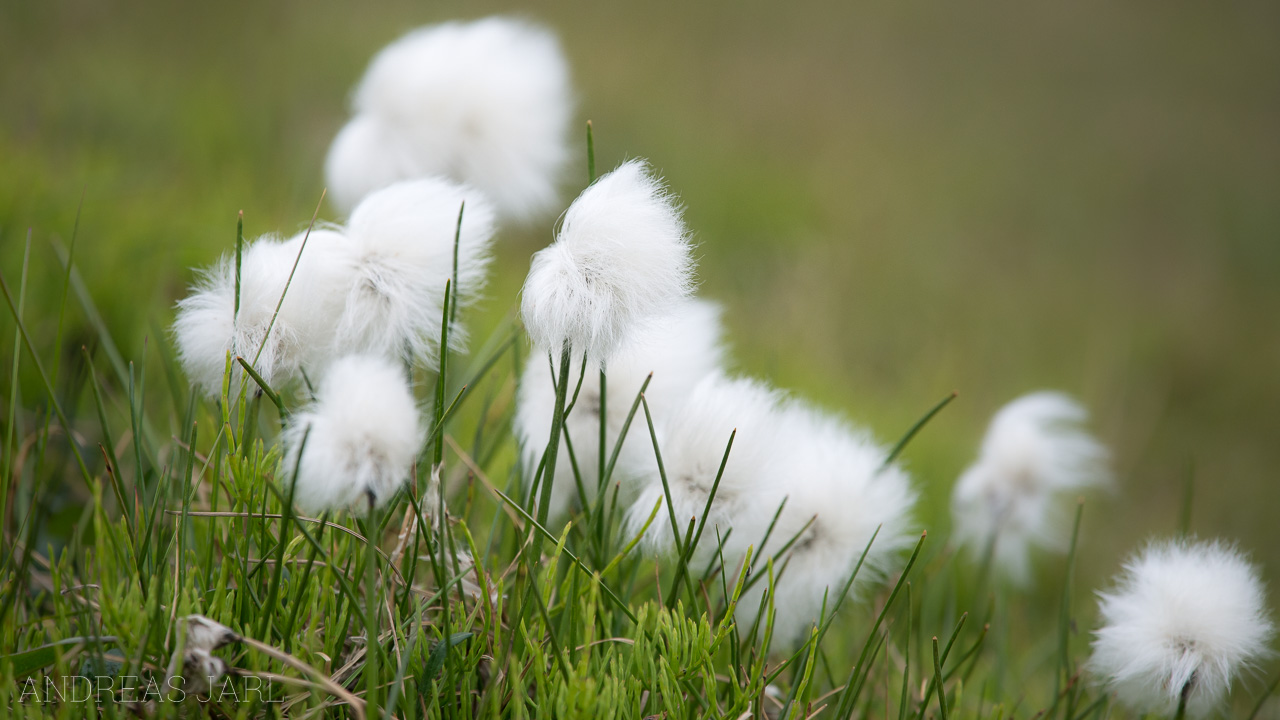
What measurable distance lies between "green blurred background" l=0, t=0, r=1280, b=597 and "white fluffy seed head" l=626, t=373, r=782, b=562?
110cm

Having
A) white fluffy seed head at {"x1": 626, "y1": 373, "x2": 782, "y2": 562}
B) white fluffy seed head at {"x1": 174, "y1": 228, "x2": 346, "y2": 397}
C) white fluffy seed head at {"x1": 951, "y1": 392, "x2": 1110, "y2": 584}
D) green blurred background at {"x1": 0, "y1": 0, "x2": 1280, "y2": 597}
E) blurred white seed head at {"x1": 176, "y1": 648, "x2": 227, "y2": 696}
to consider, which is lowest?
blurred white seed head at {"x1": 176, "y1": 648, "x2": 227, "y2": 696}

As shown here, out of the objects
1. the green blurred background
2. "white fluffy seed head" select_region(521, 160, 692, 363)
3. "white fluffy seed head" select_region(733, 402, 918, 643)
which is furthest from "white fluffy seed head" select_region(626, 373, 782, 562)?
the green blurred background

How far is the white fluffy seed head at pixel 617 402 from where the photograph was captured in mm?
1147

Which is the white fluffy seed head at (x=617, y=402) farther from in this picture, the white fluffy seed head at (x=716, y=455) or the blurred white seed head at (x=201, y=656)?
the blurred white seed head at (x=201, y=656)

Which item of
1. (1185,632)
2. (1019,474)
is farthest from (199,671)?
(1019,474)

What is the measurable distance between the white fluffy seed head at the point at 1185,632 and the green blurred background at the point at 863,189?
115cm

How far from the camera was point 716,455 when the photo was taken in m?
1.02

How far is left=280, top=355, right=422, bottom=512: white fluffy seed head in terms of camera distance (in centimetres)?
73

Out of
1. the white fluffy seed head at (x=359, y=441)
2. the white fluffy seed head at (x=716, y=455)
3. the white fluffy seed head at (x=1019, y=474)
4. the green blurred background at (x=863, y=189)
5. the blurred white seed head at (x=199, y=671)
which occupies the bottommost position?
the blurred white seed head at (x=199, y=671)

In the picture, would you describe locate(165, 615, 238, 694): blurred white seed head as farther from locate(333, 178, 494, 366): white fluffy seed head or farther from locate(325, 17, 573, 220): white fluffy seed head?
locate(325, 17, 573, 220): white fluffy seed head

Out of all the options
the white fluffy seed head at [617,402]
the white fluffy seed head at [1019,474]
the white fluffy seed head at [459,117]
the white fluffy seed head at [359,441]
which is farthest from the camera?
the white fluffy seed head at [1019,474]

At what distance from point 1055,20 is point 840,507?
11.8m

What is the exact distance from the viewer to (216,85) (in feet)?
13.5

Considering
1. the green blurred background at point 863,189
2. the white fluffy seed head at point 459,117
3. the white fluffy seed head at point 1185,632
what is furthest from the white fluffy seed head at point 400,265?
the green blurred background at point 863,189
